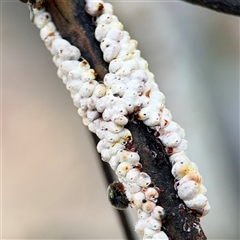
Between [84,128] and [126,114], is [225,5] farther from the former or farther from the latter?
[84,128]

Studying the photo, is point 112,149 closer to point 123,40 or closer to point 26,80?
point 123,40

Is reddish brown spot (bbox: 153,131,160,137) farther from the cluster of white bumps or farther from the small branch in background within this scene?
the small branch in background

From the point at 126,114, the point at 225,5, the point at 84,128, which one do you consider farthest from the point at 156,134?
the point at 84,128

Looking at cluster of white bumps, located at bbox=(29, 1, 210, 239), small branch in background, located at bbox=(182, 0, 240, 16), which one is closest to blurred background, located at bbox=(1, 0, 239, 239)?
cluster of white bumps, located at bbox=(29, 1, 210, 239)

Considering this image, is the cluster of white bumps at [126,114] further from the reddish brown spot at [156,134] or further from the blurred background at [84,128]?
the blurred background at [84,128]

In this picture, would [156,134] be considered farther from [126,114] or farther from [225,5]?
[225,5]

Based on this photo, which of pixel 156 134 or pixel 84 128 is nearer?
pixel 156 134

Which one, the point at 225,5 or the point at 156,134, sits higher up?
the point at 225,5
